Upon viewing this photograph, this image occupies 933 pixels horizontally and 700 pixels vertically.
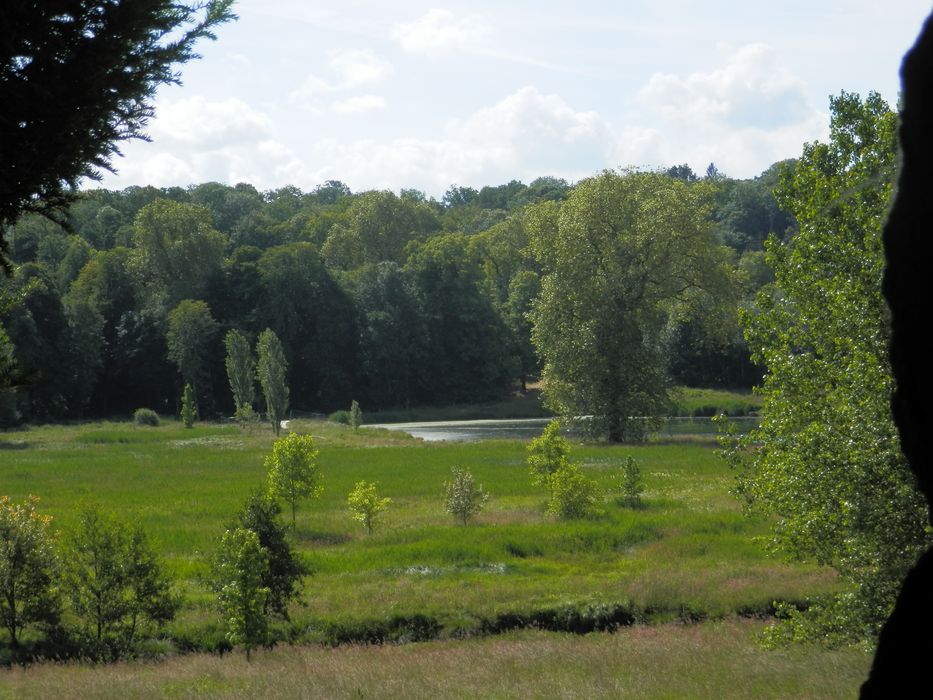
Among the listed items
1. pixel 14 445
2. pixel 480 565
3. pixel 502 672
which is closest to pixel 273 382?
pixel 14 445

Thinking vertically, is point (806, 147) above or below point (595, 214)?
below

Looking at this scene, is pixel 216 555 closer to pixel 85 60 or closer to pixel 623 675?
pixel 623 675

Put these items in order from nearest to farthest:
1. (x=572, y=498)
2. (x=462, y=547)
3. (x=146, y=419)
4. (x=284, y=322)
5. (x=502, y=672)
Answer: (x=502, y=672), (x=462, y=547), (x=572, y=498), (x=146, y=419), (x=284, y=322)

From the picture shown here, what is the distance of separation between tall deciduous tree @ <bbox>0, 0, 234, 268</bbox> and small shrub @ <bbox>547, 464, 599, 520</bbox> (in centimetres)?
2159

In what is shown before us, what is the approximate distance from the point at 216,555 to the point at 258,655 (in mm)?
2503

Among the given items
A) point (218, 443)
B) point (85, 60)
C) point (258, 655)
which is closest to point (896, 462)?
point (85, 60)

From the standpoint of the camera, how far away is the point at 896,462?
35.8 ft

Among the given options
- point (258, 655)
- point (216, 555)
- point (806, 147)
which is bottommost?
point (258, 655)

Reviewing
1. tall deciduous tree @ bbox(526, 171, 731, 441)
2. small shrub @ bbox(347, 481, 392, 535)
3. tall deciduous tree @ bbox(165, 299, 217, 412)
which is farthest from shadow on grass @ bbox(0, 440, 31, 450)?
small shrub @ bbox(347, 481, 392, 535)

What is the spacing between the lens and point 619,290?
54750 mm

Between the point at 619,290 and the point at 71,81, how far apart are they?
49307mm

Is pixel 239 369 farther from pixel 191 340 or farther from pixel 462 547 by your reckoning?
pixel 462 547

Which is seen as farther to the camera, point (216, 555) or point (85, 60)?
point (216, 555)

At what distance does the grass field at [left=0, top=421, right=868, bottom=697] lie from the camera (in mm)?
16156
